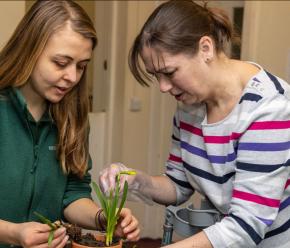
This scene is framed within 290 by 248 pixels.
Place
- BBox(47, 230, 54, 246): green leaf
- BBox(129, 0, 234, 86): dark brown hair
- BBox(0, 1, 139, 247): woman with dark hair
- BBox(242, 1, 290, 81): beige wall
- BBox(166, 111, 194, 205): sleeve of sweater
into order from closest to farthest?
BBox(47, 230, 54, 246): green leaf
BBox(129, 0, 234, 86): dark brown hair
BBox(0, 1, 139, 247): woman with dark hair
BBox(166, 111, 194, 205): sleeve of sweater
BBox(242, 1, 290, 81): beige wall

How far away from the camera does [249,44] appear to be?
124 inches

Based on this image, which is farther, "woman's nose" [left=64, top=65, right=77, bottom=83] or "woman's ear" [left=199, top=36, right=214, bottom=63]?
"woman's nose" [left=64, top=65, right=77, bottom=83]

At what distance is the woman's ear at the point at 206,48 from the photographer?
49.9 inches

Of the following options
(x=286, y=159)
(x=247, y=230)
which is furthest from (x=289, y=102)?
(x=247, y=230)

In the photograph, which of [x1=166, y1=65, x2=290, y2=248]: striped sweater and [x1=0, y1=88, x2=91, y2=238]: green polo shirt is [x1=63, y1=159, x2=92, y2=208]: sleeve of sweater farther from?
[x1=166, y1=65, x2=290, y2=248]: striped sweater

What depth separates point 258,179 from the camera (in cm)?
118

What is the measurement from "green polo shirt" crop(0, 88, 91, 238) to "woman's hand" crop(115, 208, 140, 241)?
0.92 ft

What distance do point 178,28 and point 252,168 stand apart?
0.40m

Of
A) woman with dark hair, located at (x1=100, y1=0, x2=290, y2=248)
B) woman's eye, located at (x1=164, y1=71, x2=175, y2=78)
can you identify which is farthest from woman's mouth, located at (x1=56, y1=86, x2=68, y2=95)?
woman's eye, located at (x1=164, y1=71, x2=175, y2=78)

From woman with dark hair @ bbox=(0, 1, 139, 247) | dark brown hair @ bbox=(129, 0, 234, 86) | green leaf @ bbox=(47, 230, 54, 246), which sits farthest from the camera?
woman with dark hair @ bbox=(0, 1, 139, 247)

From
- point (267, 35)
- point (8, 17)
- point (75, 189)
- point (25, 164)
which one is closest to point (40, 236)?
point (25, 164)

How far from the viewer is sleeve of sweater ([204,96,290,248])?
1.19m

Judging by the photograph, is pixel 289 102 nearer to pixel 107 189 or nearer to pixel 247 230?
pixel 247 230

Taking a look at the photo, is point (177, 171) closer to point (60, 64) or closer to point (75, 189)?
point (75, 189)
